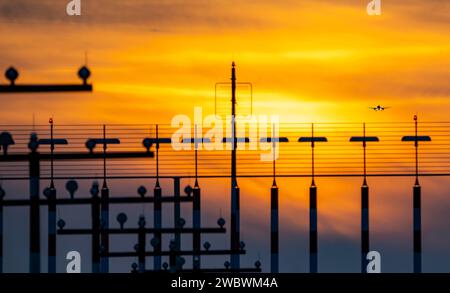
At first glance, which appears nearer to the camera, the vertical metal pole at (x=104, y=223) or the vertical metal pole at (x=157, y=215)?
the vertical metal pole at (x=104, y=223)

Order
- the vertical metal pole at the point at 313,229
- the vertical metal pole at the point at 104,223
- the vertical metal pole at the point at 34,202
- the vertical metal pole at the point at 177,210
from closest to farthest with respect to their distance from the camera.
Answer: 1. the vertical metal pole at the point at 34,202
2. the vertical metal pole at the point at 104,223
3. the vertical metal pole at the point at 177,210
4. the vertical metal pole at the point at 313,229

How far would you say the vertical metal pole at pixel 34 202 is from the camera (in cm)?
6512

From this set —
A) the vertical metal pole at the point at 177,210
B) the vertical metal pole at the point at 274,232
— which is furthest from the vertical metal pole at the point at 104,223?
the vertical metal pole at the point at 274,232

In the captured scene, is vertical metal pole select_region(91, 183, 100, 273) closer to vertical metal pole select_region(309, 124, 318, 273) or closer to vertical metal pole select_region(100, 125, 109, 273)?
vertical metal pole select_region(100, 125, 109, 273)

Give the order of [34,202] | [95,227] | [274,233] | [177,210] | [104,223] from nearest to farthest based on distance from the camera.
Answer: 1. [34,202]
2. [95,227]
3. [104,223]
4. [274,233]
5. [177,210]

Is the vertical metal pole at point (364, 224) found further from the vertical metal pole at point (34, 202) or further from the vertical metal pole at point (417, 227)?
the vertical metal pole at point (34, 202)

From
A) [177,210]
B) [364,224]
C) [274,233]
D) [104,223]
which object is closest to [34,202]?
[104,223]

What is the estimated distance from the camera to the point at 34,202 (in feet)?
227

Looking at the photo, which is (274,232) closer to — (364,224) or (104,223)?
(364,224)
